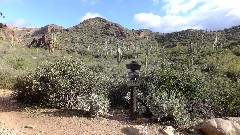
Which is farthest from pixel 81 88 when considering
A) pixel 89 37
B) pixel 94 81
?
pixel 89 37

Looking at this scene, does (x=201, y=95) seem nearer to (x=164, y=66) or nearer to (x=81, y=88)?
(x=164, y=66)

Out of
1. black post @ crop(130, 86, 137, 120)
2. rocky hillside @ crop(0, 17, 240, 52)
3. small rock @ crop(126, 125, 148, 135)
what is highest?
rocky hillside @ crop(0, 17, 240, 52)

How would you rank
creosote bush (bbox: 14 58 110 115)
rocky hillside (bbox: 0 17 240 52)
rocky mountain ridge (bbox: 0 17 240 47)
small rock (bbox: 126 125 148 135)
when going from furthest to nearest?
1. rocky mountain ridge (bbox: 0 17 240 47)
2. rocky hillside (bbox: 0 17 240 52)
3. creosote bush (bbox: 14 58 110 115)
4. small rock (bbox: 126 125 148 135)

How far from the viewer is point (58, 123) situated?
979cm

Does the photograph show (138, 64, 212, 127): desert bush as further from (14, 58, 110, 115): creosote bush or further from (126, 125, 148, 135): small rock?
(14, 58, 110, 115): creosote bush

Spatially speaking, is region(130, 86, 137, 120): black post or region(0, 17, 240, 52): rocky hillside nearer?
region(130, 86, 137, 120): black post

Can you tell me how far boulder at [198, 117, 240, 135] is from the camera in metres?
9.21

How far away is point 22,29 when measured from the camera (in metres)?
132

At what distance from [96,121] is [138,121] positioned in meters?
1.17

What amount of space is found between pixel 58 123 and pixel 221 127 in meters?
4.34

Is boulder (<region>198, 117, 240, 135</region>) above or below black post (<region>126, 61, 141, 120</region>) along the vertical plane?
below

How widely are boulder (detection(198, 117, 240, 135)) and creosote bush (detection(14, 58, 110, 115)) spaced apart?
10.6 ft

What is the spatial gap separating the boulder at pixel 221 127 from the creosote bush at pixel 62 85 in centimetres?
322

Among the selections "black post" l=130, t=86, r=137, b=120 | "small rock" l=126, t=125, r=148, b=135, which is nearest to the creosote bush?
"black post" l=130, t=86, r=137, b=120
